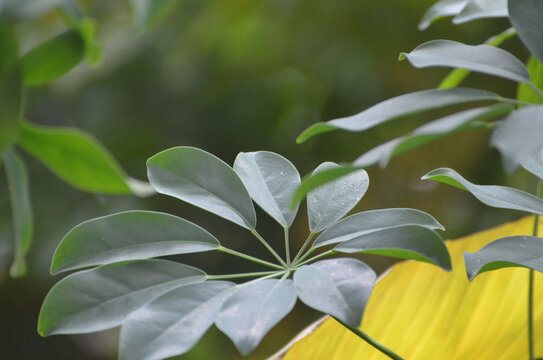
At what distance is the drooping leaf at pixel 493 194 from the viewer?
7.6 inches

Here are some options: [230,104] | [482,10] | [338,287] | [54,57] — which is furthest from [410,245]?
[230,104]

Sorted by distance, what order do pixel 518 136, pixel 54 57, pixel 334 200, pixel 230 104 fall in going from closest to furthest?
pixel 518 136 → pixel 334 200 → pixel 54 57 → pixel 230 104

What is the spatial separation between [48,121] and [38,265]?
29 cm

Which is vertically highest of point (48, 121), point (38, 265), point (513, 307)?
point (513, 307)

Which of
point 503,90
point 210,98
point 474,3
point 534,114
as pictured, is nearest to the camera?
point 534,114

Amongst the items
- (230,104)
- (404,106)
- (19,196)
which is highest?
(404,106)

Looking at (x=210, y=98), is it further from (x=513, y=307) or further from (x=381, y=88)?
(x=513, y=307)

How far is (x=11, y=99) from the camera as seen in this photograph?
0.99ft

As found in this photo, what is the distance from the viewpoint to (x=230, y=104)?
1010 millimetres

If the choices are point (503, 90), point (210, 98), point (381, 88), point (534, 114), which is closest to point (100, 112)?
point (210, 98)

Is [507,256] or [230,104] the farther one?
[230,104]

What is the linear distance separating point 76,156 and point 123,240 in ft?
0.67

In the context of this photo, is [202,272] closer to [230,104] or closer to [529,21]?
[529,21]

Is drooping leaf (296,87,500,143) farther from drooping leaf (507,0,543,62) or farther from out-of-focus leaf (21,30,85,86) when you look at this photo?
out-of-focus leaf (21,30,85,86)
